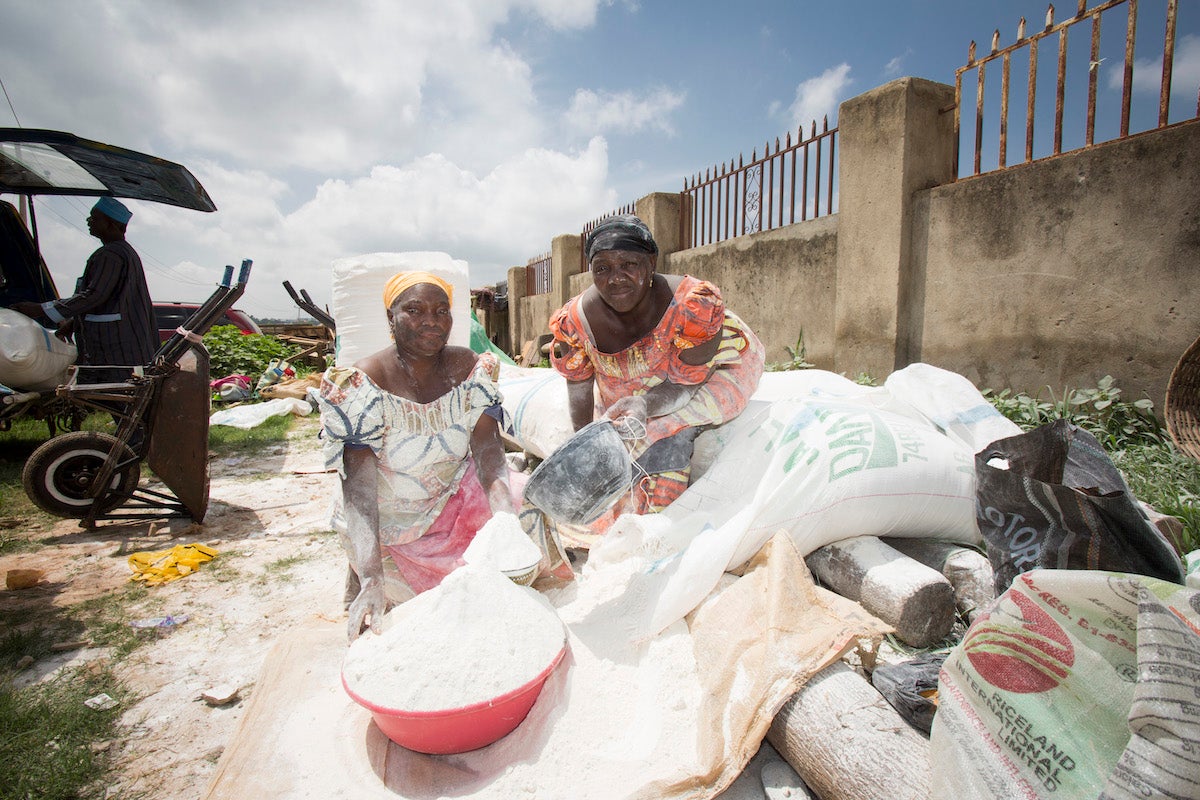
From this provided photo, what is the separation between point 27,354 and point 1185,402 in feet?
23.0

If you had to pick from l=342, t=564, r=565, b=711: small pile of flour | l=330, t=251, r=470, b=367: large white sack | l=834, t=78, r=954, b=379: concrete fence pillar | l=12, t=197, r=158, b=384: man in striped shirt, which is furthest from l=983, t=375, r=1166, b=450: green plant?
l=12, t=197, r=158, b=384: man in striped shirt

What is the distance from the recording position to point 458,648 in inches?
56.3

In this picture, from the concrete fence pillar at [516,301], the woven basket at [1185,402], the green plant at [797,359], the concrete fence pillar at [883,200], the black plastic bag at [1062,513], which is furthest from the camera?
the concrete fence pillar at [516,301]

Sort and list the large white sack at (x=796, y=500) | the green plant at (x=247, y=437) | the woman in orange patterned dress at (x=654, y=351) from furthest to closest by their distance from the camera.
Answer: the green plant at (x=247, y=437), the woman in orange patterned dress at (x=654, y=351), the large white sack at (x=796, y=500)

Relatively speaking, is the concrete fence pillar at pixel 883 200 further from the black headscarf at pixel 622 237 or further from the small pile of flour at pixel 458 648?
the small pile of flour at pixel 458 648

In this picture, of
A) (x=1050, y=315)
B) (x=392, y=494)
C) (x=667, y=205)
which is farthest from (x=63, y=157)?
(x=1050, y=315)

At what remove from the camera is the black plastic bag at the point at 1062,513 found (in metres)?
1.25

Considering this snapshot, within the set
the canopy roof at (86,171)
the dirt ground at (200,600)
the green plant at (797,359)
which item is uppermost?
the canopy roof at (86,171)

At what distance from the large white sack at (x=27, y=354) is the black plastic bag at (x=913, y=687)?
5709 mm

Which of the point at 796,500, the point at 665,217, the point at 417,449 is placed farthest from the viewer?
the point at 665,217

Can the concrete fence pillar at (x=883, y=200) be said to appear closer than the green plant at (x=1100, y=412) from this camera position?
No

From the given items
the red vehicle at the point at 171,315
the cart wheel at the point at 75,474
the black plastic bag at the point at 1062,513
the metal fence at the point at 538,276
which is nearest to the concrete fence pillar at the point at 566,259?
the metal fence at the point at 538,276

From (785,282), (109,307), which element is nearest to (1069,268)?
(785,282)

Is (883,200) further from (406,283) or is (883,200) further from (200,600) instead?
(200,600)
